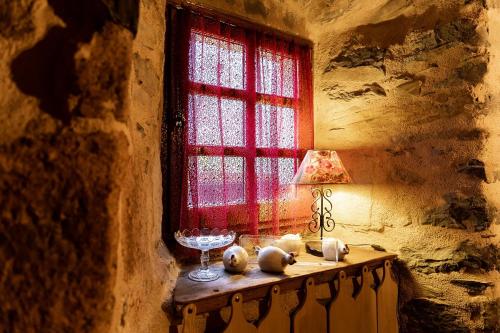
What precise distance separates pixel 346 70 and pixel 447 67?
0.50 m

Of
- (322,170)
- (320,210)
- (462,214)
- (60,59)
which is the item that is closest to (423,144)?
(462,214)

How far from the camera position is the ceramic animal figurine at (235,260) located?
1.30m

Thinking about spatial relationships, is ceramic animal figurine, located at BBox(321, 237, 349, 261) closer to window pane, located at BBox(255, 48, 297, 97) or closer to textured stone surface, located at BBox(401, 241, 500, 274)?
textured stone surface, located at BBox(401, 241, 500, 274)

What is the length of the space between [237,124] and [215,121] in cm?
13

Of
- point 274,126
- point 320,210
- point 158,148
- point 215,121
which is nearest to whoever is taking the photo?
point 158,148

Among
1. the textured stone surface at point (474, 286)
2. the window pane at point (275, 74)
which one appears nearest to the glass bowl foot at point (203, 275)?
the window pane at point (275, 74)

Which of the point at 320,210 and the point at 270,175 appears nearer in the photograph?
the point at 270,175

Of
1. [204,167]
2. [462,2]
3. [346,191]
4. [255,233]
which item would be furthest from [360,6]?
[255,233]

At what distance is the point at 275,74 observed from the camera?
5.92 feet

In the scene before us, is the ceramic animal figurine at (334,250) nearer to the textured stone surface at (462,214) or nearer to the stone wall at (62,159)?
the textured stone surface at (462,214)

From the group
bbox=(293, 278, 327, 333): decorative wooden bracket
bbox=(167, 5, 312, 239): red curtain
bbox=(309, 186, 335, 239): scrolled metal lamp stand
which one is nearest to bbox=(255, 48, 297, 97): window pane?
bbox=(167, 5, 312, 239): red curtain

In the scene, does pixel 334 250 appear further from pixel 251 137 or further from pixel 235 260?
pixel 251 137

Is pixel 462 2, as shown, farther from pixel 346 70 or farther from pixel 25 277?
pixel 25 277

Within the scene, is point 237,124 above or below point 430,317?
above
